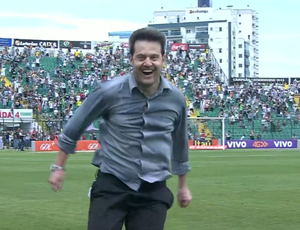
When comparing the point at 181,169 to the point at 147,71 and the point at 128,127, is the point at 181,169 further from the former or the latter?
the point at 147,71

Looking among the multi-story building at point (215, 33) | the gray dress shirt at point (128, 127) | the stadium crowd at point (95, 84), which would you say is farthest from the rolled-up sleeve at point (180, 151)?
the multi-story building at point (215, 33)

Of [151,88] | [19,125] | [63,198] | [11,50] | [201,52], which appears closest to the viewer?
[151,88]

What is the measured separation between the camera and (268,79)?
8475 cm

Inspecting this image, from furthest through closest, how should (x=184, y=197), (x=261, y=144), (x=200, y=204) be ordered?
(x=261, y=144), (x=200, y=204), (x=184, y=197)

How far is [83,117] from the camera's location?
17.1 ft

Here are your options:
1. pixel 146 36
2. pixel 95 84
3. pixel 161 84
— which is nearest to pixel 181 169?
pixel 161 84

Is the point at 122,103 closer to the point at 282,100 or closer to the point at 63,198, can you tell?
the point at 63,198

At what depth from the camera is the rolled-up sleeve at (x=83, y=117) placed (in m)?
5.13

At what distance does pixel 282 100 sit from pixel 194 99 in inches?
380

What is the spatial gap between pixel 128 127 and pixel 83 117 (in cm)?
36

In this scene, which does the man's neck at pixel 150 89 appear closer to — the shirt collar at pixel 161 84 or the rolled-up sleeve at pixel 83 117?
the shirt collar at pixel 161 84

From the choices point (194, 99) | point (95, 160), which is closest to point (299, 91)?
point (194, 99)

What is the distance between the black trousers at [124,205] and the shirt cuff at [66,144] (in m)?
0.31

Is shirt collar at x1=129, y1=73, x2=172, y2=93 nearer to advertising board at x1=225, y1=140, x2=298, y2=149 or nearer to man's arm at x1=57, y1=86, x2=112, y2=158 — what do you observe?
man's arm at x1=57, y1=86, x2=112, y2=158
